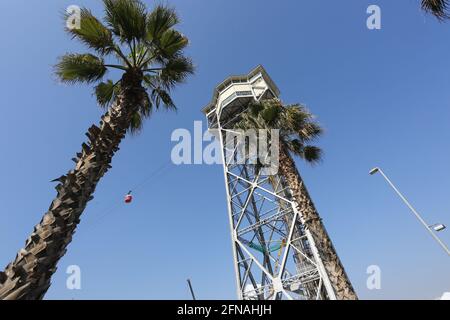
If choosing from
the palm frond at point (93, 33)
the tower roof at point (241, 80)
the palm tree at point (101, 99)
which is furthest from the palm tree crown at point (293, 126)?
the tower roof at point (241, 80)

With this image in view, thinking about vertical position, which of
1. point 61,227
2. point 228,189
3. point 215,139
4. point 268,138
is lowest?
point 61,227

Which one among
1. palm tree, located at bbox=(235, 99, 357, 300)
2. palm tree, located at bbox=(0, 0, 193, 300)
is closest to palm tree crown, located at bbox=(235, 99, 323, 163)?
palm tree, located at bbox=(235, 99, 357, 300)

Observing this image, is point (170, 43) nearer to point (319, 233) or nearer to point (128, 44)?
point (128, 44)

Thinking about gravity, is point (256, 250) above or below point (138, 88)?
above
